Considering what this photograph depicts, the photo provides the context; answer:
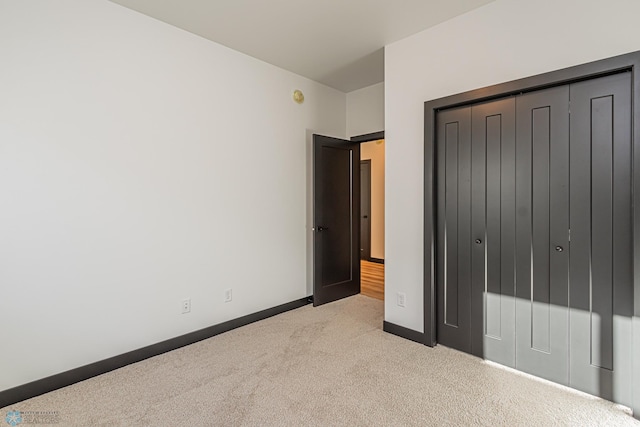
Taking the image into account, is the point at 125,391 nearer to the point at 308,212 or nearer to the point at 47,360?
the point at 47,360

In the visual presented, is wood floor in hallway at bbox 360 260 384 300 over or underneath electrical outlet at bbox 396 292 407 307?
underneath

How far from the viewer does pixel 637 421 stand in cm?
178

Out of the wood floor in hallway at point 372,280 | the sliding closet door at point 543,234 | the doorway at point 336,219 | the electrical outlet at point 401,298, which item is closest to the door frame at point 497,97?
the sliding closet door at point 543,234

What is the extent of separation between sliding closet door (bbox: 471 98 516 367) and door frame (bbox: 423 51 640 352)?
5.0 inches

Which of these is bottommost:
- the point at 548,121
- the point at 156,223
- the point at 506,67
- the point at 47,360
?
the point at 47,360

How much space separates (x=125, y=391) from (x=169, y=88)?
A: 91.4 inches

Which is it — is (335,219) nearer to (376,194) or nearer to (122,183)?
(122,183)

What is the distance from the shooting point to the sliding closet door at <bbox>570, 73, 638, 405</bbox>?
191 centimetres

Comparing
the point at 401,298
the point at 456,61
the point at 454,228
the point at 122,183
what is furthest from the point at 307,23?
the point at 401,298

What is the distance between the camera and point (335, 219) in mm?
4035

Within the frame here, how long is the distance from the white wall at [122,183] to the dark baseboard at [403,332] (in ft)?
4.23

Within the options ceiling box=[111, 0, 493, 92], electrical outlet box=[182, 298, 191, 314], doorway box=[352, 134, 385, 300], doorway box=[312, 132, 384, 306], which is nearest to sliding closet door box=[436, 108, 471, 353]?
ceiling box=[111, 0, 493, 92]

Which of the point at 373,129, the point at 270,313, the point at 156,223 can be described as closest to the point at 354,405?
the point at 270,313

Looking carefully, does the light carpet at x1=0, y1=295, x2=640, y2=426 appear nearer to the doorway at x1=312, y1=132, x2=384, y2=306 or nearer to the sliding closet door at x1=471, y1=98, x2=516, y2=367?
the sliding closet door at x1=471, y1=98, x2=516, y2=367
